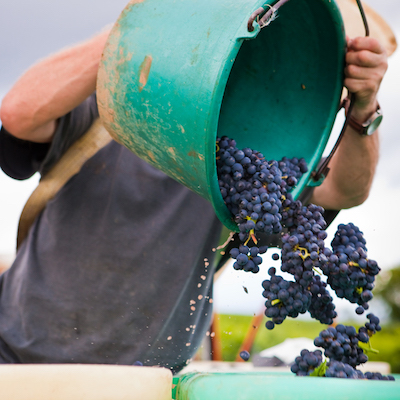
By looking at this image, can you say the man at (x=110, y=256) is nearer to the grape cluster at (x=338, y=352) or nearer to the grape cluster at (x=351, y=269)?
the grape cluster at (x=351, y=269)

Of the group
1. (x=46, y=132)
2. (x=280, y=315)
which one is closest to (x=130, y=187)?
(x=46, y=132)

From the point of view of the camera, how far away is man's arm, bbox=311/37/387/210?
1033mm

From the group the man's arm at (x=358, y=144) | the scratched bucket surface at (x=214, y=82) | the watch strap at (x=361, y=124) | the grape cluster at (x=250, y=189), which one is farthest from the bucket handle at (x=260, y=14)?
the watch strap at (x=361, y=124)

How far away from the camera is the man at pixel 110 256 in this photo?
1.37 m

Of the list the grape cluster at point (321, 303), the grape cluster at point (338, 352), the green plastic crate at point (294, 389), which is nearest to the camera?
the green plastic crate at point (294, 389)

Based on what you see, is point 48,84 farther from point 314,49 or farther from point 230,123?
point 314,49

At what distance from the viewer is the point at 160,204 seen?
4.88 ft

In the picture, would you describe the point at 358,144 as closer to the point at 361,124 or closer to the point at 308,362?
the point at 361,124

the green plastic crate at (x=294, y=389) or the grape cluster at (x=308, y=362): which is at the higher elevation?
the green plastic crate at (x=294, y=389)

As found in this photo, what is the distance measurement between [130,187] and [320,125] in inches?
26.0

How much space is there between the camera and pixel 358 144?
1.33 m

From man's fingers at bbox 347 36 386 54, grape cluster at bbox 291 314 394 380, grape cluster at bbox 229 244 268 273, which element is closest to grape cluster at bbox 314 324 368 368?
grape cluster at bbox 291 314 394 380

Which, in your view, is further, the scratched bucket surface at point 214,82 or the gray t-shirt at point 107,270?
the gray t-shirt at point 107,270

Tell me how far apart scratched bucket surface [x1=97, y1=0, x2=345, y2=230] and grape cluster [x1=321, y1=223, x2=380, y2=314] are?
0.67 ft
